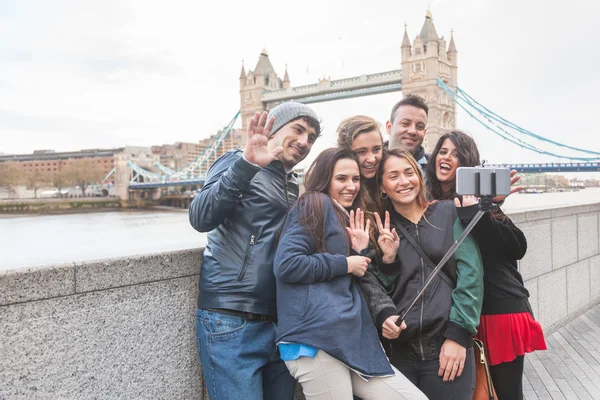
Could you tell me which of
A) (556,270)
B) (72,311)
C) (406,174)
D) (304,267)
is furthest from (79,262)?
(556,270)

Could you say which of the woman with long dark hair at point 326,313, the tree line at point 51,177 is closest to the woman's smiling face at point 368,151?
the woman with long dark hair at point 326,313

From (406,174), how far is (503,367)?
24.7 inches

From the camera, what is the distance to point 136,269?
138 cm

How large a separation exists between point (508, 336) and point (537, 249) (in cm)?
166

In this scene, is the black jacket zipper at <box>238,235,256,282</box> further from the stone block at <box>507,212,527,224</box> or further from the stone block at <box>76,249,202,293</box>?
the stone block at <box>507,212,527,224</box>

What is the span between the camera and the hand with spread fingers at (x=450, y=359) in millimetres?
1353

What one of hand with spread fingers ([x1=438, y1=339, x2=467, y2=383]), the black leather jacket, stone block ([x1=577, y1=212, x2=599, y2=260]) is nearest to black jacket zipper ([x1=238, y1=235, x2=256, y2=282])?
the black leather jacket

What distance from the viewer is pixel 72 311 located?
1244mm

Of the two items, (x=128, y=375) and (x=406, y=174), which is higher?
(x=406, y=174)

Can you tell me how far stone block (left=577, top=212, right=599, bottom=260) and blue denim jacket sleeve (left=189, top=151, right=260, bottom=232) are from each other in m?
2.95

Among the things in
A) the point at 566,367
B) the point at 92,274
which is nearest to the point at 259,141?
the point at 92,274

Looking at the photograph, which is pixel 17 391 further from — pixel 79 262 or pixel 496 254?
pixel 496 254

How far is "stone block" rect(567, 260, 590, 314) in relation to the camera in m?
3.43

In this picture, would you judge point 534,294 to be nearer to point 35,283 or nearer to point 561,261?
point 561,261
